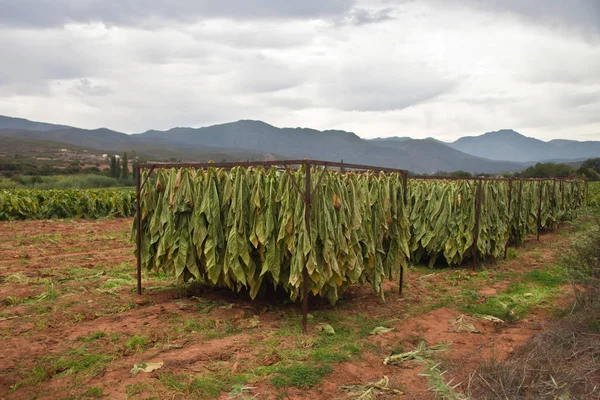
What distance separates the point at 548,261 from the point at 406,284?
5344 millimetres

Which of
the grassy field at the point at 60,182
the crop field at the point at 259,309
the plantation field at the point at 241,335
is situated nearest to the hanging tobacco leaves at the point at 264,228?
the crop field at the point at 259,309

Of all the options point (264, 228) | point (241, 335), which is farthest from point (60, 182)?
point (241, 335)

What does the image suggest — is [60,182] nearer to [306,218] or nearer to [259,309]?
[259,309]

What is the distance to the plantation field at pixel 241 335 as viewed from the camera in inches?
163

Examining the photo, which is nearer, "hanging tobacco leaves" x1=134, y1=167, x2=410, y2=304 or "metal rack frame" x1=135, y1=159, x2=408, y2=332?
"metal rack frame" x1=135, y1=159, x2=408, y2=332

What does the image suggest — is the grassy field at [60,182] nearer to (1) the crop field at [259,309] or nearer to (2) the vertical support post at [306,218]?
(1) the crop field at [259,309]

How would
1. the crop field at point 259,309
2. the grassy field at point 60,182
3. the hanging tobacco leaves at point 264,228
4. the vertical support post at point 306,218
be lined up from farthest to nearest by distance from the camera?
1. the grassy field at point 60,182
2. the hanging tobacco leaves at point 264,228
3. the vertical support post at point 306,218
4. the crop field at point 259,309

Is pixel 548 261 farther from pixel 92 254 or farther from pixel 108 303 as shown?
pixel 92 254

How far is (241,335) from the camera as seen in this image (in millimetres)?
5434

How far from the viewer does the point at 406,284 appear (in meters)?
8.81

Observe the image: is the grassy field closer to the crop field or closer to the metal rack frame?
the crop field

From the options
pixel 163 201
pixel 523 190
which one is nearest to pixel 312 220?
pixel 163 201

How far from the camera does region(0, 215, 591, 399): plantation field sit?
13.6ft

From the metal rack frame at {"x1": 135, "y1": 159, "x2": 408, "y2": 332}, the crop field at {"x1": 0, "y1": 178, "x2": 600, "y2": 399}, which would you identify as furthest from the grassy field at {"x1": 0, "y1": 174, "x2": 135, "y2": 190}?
the metal rack frame at {"x1": 135, "y1": 159, "x2": 408, "y2": 332}
